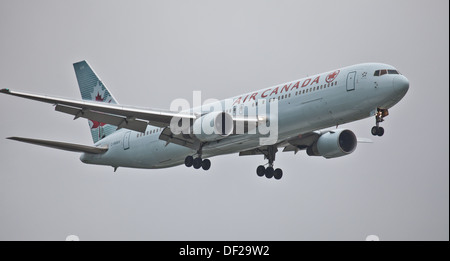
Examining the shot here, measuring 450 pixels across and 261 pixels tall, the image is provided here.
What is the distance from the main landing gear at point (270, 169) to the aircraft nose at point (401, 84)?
10.9 m

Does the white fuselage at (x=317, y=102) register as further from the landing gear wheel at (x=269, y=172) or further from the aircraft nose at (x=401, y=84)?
the landing gear wheel at (x=269, y=172)

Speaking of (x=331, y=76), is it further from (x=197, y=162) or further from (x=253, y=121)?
(x=197, y=162)

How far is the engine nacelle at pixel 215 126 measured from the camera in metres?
46.9

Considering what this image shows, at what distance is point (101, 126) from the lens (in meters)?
56.8

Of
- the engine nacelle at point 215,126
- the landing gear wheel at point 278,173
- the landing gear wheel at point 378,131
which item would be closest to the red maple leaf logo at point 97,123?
the engine nacelle at point 215,126

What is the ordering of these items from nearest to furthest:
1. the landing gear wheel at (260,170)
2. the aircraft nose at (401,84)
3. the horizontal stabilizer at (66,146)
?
the aircraft nose at (401,84) → the horizontal stabilizer at (66,146) → the landing gear wheel at (260,170)

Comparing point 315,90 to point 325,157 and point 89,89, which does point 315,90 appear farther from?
point 89,89

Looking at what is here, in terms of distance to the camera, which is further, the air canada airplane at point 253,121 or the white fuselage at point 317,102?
the air canada airplane at point 253,121

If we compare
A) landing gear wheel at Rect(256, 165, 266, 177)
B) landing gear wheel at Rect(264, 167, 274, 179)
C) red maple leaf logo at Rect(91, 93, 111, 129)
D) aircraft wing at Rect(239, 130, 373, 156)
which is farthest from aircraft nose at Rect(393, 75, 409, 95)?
red maple leaf logo at Rect(91, 93, 111, 129)

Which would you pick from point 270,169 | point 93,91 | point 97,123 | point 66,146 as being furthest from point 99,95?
point 270,169

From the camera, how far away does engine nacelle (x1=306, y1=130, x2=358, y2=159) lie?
170 ft

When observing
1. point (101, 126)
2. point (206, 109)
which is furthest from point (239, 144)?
point (101, 126)

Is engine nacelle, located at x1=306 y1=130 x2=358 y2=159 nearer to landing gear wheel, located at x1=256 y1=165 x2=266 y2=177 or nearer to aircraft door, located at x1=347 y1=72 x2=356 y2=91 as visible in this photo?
landing gear wheel, located at x1=256 y1=165 x2=266 y2=177

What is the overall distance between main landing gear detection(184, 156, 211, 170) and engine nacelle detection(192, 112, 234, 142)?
252 cm
